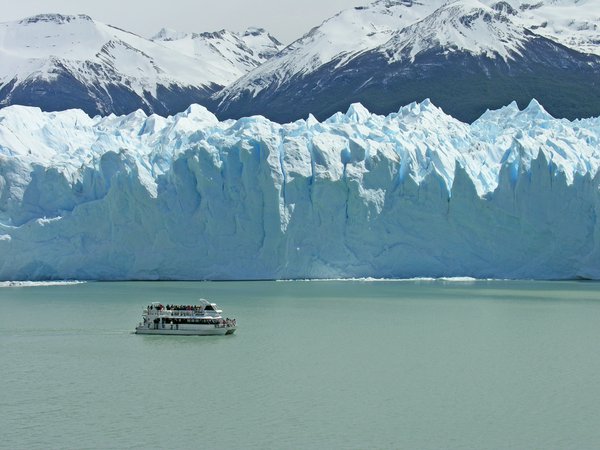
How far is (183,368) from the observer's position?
1656 cm

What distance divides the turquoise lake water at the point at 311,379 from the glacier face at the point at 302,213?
349 inches

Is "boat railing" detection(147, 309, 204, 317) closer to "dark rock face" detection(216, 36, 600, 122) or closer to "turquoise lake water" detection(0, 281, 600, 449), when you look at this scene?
"turquoise lake water" detection(0, 281, 600, 449)

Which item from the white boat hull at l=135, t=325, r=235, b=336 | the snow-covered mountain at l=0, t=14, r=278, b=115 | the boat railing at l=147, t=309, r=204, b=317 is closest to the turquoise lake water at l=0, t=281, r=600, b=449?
the white boat hull at l=135, t=325, r=235, b=336

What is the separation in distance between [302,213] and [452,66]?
32.3 m

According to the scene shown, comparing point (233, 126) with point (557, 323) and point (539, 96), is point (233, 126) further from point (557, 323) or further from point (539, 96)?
point (539, 96)

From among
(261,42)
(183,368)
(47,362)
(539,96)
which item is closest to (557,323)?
(183,368)

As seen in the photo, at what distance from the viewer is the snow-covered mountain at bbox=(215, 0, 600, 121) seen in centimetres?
6106

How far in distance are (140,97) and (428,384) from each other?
252ft

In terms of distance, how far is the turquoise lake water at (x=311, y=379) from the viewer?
39.0ft

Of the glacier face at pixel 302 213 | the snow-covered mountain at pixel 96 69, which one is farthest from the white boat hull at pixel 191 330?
the snow-covered mountain at pixel 96 69

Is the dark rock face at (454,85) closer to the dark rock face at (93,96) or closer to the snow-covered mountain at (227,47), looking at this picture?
the dark rock face at (93,96)

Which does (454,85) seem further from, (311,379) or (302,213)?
(311,379)

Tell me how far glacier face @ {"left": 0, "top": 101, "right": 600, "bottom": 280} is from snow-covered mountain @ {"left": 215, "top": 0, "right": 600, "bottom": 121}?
22.2m

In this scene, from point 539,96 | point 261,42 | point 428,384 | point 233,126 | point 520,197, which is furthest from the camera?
point 261,42
